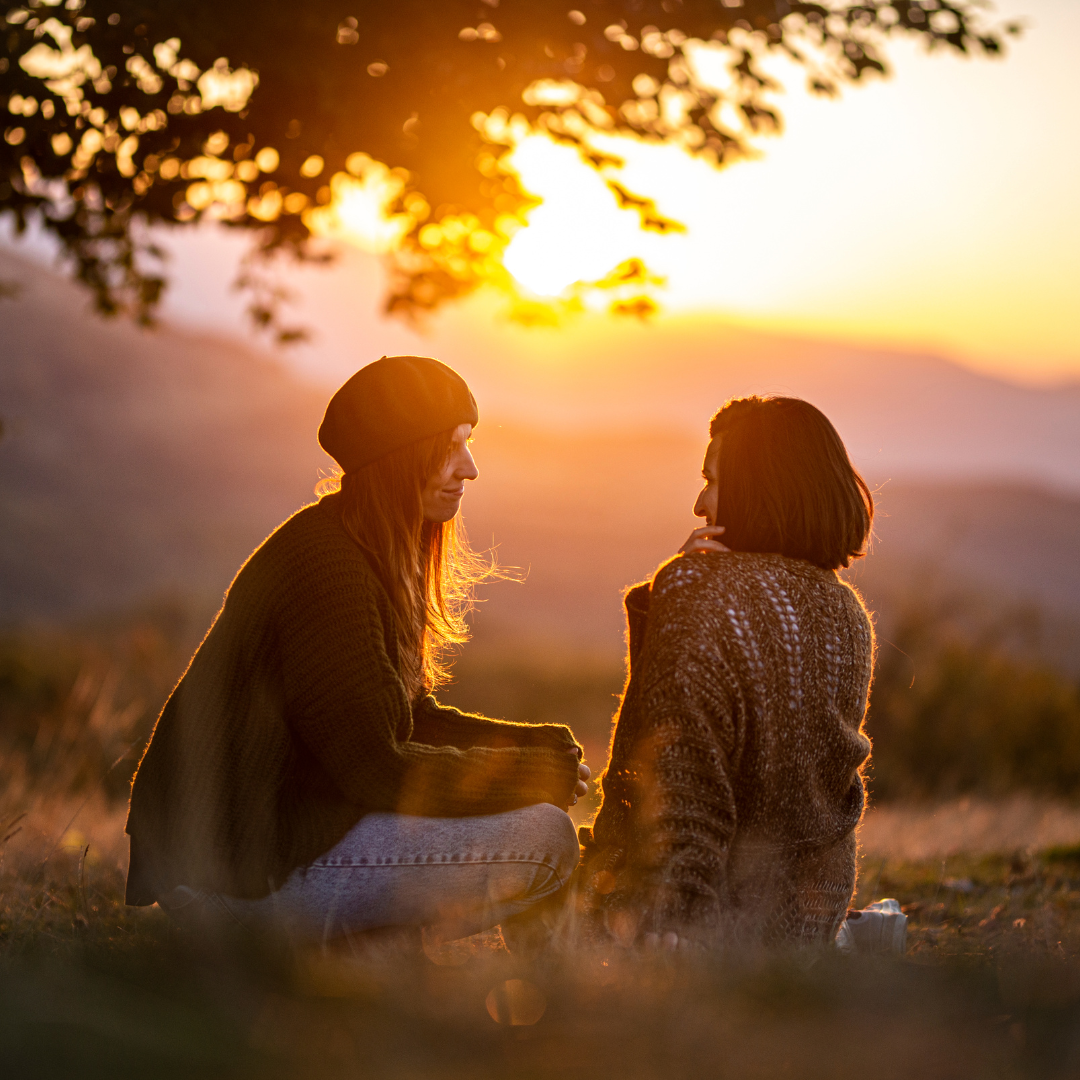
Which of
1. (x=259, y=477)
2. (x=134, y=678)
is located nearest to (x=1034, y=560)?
(x=259, y=477)

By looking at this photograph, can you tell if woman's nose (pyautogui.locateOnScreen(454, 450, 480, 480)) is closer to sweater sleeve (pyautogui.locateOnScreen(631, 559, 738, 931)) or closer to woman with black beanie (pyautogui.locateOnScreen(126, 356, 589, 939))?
woman with black beanie (pyautogui.locateOnScreen(126, 356, 589, 939))

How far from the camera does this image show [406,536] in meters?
3.01

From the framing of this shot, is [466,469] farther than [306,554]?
Yes

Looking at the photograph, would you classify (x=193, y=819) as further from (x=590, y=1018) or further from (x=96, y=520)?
(x=96, y=520)

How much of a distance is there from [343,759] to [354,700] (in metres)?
0.18

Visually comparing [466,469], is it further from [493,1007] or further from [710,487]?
[493,1007]

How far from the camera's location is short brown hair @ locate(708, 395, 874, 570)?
2885 millimetres

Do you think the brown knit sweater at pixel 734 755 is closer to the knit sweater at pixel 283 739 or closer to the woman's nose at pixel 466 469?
the knit sweater at pixel 283 739

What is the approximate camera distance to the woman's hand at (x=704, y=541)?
289cm

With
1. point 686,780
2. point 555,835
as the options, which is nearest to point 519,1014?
point 686,780

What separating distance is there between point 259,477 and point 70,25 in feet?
195

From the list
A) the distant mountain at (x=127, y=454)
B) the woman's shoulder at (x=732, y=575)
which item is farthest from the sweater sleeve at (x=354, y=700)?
the distant mountain at (x=127, y=454)

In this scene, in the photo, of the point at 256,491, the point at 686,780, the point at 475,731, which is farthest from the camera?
the point at 256,491

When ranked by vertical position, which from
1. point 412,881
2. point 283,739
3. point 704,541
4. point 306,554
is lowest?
point 412,881
